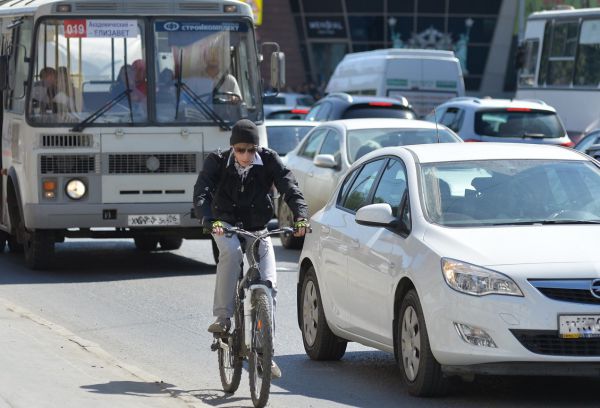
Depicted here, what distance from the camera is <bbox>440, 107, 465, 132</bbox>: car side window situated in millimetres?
23245

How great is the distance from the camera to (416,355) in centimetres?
872

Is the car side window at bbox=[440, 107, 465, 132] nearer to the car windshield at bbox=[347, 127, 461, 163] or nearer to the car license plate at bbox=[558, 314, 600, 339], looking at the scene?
the car windshield at bbox=[347, 127, 461, 163]

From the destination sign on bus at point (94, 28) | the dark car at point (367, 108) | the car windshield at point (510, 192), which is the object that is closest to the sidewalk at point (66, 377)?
the car windshield at point (510, 192)

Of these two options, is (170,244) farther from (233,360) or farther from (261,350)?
(261,350)

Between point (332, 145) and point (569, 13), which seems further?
point (569, 13)

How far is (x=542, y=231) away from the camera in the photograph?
8.83 meters

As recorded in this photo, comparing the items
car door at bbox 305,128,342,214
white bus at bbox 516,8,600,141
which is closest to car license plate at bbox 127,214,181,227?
car door at bbox 305,128,342,214

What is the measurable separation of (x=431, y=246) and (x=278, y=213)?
11.2m

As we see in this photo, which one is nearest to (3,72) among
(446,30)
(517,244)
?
(517,244)

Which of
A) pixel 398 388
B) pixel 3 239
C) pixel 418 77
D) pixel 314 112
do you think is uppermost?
pixel 398 388

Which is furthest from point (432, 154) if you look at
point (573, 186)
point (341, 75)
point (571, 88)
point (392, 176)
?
point (341, 75)

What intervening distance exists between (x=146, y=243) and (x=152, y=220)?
326cm

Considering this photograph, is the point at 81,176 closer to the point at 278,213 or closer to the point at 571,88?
the point at 278,213

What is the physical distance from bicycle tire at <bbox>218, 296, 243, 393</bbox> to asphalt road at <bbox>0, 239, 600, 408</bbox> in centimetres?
9
